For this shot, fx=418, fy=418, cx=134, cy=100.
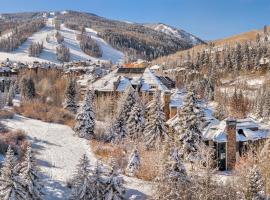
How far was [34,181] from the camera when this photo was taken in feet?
90.5

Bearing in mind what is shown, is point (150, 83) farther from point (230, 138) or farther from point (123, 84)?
point (230, 138)

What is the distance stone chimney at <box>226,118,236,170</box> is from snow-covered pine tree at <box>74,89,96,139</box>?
695 inches

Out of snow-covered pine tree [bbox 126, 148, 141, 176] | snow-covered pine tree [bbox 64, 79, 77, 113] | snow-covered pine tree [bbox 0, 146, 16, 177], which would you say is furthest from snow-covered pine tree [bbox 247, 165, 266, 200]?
snow-covered pine tree [bbox 64, 79, 77, 113]

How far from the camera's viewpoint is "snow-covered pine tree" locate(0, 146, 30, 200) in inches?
988

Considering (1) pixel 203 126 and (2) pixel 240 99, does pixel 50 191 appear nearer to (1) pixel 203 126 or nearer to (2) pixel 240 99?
(1) pixel 203 126

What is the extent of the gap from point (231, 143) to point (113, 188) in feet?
46.1

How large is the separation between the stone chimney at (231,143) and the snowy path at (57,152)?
8872mm

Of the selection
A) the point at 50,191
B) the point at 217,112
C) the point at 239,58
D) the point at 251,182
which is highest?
the point at 239,58

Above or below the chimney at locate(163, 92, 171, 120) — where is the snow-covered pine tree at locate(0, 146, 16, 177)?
below

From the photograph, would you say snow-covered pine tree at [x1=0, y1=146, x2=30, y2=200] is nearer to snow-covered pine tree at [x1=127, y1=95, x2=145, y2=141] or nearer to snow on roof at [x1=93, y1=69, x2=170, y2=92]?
snow-covered pine tree at [x1=127, y1=95, x2=145, y2=141]

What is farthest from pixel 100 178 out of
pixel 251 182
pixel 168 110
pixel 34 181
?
pixel 168 110

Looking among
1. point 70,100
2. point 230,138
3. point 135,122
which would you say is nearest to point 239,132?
point 230,138

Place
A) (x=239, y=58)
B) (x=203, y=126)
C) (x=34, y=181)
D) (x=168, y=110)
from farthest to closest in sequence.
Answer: (x=239, y=58) < (x=168, y=110) < (x=203, y=126) < (x=34, y=181)

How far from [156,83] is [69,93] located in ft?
52.4
